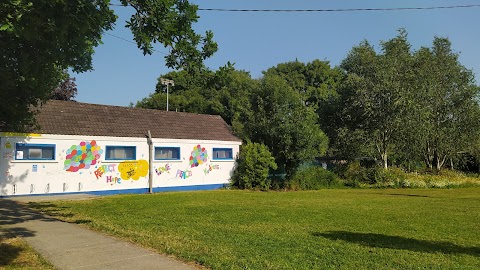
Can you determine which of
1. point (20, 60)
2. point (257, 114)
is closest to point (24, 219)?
point (20, 60)

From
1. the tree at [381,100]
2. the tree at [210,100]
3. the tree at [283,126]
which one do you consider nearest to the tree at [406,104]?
the tree at [381,100]

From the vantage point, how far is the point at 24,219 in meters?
11.5

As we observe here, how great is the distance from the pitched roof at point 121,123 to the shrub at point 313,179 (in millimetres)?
5034

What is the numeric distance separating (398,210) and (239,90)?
42.4m

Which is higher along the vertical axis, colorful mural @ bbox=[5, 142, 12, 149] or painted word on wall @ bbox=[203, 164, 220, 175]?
colorful mural @ bbox=[5, 142, 12, 149]

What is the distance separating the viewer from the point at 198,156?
26.0 m

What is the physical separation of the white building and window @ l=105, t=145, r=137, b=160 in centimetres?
5

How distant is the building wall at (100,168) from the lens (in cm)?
1877

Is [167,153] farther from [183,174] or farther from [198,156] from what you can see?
[198,156]

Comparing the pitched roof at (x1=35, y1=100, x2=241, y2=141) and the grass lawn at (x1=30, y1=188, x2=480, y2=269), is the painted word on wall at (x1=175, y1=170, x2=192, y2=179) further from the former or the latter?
the grass lawn at (x1=30, y1=188, x2=480, y2=269)

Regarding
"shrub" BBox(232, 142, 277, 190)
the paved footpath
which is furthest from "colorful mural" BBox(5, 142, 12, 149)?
"shrub" BBox(232, 142, 277, 190)

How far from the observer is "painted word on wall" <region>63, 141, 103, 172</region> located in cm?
2044

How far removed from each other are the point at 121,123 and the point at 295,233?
54.0 feet

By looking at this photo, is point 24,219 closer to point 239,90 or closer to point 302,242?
point 302,242
